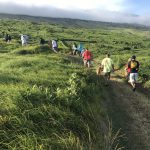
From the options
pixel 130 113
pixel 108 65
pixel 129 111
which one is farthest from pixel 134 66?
pixel 130 113

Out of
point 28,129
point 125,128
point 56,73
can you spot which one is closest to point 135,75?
point 56,73

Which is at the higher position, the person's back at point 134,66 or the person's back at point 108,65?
the person's back at point 134,66

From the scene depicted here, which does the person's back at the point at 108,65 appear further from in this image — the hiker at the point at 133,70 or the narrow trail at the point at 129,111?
the hiker at the point at 133,70

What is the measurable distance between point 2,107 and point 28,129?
143 centimetres

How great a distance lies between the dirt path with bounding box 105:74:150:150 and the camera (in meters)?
13.2

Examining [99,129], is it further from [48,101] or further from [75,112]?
[48,101]

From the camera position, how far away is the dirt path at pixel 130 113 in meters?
13.2

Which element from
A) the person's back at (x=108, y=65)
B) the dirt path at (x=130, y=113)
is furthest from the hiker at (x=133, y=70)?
Result: the person's back at (x=108, y=65)

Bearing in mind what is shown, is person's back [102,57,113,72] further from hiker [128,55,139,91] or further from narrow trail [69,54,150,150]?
hiker [128,55,139,91]

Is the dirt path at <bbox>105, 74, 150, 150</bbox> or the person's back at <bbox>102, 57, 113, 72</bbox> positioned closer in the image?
the dirt path at <bbox>105, 74, 150, 150</bbox>

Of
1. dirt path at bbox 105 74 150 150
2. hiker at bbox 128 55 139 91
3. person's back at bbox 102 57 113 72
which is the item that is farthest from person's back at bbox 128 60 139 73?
person's back at bbox 102 57 113 72

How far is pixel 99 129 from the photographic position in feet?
38.7

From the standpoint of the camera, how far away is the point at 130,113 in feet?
54.0

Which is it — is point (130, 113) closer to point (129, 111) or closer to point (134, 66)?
point (129, 111)
